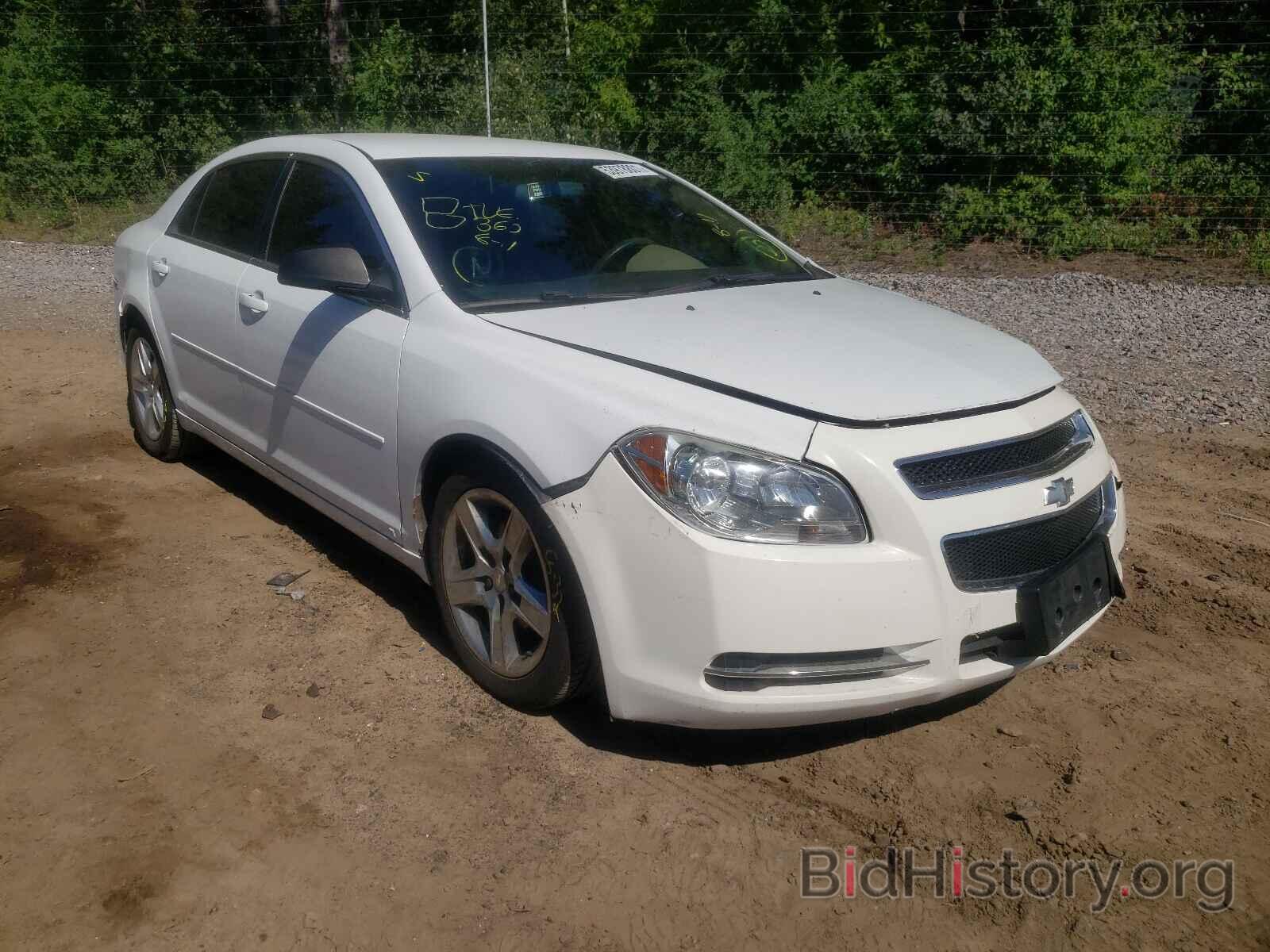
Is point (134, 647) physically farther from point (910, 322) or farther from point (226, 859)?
point (910, 322)

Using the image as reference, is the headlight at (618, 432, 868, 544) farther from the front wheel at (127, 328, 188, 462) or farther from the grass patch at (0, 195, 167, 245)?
the grass patch at (0, 195, 167, 245)

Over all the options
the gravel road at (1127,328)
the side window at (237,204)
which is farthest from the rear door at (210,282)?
the gravel road at (1127,328)

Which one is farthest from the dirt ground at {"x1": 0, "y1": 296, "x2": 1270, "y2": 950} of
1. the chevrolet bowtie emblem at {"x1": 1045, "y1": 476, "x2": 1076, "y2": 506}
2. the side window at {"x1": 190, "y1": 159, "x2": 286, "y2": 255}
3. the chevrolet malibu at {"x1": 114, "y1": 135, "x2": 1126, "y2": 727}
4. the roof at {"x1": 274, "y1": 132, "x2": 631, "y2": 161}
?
the roof at {"x1": 274, "y1": 132, "x2": 631, "y2": 161}

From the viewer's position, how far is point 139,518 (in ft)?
17.2

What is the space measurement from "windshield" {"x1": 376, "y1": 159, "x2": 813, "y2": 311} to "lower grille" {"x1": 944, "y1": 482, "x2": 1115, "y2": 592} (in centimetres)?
150

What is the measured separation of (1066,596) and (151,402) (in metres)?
4.62

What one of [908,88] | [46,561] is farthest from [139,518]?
[908,88]

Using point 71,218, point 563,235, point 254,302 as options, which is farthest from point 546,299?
point 71,218

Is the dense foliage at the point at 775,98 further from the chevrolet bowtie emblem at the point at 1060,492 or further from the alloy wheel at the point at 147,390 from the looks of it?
the chevrolet bowtie emblem at the point at 1060,492

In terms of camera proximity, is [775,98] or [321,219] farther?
[775,98]

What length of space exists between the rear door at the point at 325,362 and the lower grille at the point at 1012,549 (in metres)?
1.83

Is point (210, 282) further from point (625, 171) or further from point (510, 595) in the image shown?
point (510, 595)

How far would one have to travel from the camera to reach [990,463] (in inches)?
122

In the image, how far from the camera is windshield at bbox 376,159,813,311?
12.8 ft
